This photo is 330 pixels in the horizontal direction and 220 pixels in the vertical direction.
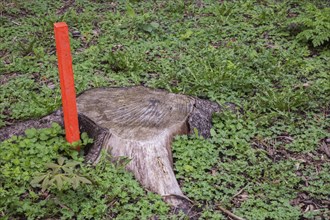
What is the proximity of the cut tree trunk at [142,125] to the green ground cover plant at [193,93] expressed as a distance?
0.10 m

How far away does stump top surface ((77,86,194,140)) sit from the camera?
3879mm

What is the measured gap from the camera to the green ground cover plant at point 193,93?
11.7 feet

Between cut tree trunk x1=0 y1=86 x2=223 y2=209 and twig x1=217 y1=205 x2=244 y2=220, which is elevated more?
cut tree trunk x1=0 y1=86 x2=223 y2=209

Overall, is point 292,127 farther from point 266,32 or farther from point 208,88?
point 266,32

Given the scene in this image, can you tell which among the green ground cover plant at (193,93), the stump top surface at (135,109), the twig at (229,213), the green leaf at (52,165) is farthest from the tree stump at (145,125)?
the green leaf at (52,165)

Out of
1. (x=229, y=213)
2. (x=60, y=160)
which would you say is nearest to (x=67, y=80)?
(x=60, y=160)

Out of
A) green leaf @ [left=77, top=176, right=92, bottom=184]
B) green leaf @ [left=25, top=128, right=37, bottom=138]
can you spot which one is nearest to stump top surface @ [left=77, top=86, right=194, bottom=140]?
green leaf @ [left=25, top=128, right=37, bottom=138]

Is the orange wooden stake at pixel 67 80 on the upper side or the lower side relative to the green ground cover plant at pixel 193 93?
upper

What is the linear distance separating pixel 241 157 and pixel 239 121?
45 centimetres

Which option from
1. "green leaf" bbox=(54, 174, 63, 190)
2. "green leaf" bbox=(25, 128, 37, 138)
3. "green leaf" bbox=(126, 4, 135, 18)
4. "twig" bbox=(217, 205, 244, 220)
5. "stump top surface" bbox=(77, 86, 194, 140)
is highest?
"green leaf" bbox=(126, 4, 135, 18)

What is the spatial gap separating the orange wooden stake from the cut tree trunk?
7.8 inches

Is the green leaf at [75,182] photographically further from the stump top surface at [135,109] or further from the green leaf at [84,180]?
the stump top surface at [135,109]

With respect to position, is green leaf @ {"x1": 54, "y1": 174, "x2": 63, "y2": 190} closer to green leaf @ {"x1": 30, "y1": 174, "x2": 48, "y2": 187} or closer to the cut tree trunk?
green leaf @ {"x1": 30, "y1": 174, "x2": 48, "y2": 187}

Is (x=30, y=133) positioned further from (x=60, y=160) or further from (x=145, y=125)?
(x=145, y=125)
